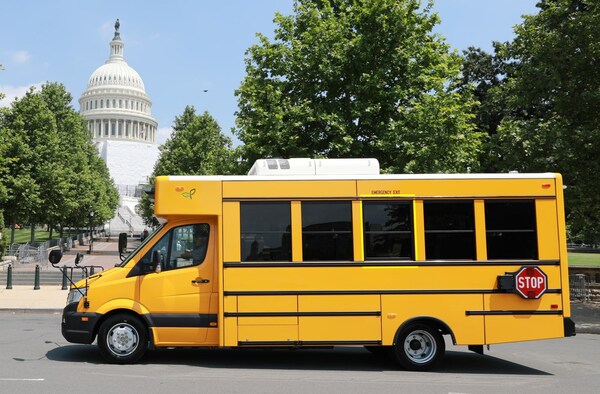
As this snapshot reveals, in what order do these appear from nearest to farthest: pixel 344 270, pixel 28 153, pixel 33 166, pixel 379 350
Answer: pixel 344 270 → pixel 379 350 → pixel 28 153 → pixel 33 166

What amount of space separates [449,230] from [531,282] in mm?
1396

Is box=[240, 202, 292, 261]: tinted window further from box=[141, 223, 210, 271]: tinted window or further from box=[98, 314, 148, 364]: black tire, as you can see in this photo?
box=[98, 314, 148, 364]: black tire

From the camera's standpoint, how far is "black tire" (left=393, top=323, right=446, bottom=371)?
873 cm

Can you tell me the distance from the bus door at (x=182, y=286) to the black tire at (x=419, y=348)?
2.79m

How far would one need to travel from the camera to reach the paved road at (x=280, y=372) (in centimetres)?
750

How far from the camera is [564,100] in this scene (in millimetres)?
18484

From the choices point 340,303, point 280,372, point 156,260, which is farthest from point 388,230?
point 156,260

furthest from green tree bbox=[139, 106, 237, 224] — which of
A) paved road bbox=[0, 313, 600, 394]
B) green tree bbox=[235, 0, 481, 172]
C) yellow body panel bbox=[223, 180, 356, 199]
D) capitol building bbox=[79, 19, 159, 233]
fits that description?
capitol building bbox=[79, 19, 159, 233]

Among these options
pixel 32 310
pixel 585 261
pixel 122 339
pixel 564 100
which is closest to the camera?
pixel 122 339

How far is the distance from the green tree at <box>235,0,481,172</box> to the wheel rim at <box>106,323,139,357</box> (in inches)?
472

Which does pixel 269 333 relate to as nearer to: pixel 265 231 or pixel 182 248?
pixel 265 231

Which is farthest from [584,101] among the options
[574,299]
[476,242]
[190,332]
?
[190,332]

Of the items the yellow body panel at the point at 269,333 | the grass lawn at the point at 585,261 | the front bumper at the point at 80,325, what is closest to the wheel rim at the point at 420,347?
the yellow body panel at the point at 269,333

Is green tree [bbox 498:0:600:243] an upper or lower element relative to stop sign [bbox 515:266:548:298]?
upper
